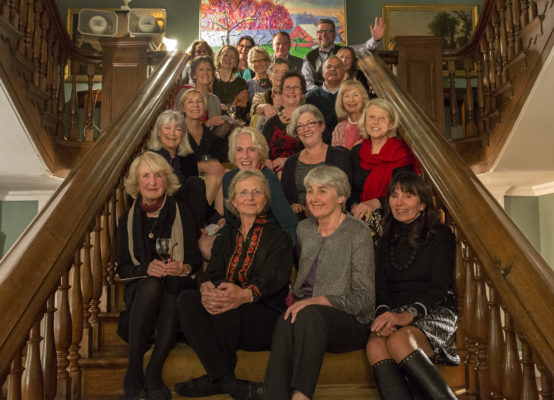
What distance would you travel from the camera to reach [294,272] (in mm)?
2604

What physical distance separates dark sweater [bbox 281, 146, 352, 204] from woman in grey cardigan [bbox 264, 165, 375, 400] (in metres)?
0.62

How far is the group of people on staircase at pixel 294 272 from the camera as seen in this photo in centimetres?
188

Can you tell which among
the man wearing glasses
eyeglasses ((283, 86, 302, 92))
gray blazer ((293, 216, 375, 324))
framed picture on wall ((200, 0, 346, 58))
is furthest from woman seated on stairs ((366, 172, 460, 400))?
framed picture on wall ((200, 0, 346, 58))

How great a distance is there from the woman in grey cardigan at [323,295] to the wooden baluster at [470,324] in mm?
338

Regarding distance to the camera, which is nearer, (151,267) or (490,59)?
(151,267)

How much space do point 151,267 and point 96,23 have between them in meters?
5.35

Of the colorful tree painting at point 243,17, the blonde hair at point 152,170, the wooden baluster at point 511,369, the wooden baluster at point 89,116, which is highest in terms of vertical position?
the colorful tree painting at point 243,17

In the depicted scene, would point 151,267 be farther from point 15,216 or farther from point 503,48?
point 15,216

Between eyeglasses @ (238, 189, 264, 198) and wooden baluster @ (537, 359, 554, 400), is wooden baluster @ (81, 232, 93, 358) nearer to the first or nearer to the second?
eyeglasses @ (238, 189, 264, 198)

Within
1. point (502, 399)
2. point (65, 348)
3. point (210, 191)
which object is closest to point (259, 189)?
point (210, 191)

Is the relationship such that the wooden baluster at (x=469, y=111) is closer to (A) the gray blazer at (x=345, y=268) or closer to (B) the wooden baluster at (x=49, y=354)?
(A) the gray blazer at (x=345, y=268)

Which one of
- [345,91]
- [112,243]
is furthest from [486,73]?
[112,243]

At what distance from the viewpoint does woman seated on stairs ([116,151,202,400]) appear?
1938mm

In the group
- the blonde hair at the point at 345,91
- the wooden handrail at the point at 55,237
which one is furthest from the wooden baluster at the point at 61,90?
the blonde hair at the point at 345,91
